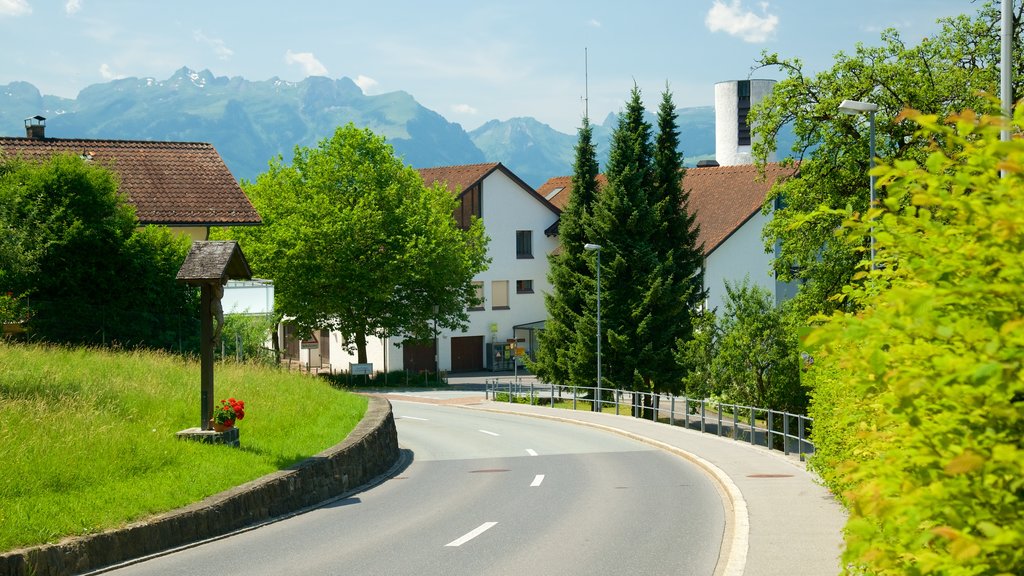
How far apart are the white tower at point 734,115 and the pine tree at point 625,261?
182 feet

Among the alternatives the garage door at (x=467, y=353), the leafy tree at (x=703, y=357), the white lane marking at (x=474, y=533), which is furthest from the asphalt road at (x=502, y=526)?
the garage door at (x=467, y=353)

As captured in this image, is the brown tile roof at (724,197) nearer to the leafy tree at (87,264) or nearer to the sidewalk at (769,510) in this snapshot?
the sidewalk at (769,510)

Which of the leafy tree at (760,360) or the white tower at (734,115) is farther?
the white tower at (734,115)

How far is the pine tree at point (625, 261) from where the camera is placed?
43.5 m

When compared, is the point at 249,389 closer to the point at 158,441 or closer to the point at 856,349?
the point at 158,441

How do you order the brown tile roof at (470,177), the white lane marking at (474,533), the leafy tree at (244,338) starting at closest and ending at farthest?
the white lane marking at (474,533)
the leafy tree at (244,338)
the brown tile roof at (470,177)

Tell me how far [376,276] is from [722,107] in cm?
5647

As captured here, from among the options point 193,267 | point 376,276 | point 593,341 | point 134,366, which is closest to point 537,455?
point 134,366

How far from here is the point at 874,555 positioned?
489cm

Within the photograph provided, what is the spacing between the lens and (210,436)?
17.2 metres

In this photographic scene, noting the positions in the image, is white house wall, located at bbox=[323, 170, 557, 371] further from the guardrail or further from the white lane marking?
the white lane marking

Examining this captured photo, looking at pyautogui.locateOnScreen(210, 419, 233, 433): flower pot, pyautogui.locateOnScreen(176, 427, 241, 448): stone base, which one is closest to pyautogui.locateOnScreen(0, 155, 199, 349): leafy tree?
pyautogui.locateOnScreen(176, 427, 241, 448): stone base

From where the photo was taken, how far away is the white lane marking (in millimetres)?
14023

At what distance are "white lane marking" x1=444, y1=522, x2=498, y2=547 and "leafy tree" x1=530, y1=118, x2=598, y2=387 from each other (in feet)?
94.2
